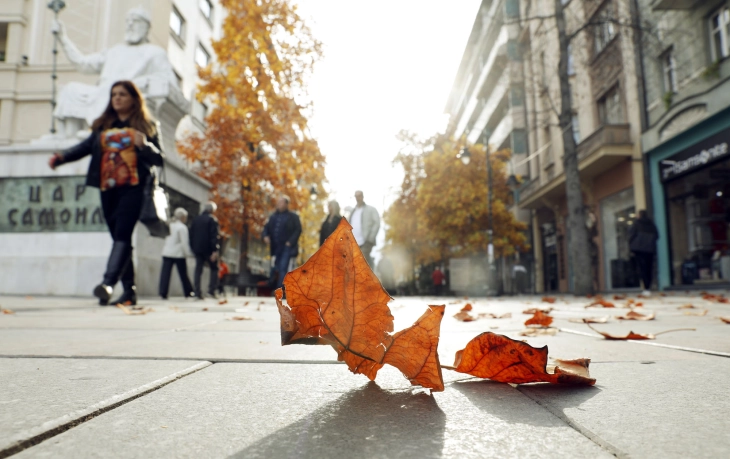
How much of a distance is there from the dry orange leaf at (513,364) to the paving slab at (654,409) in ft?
0.11

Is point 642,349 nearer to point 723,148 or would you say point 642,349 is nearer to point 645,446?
point 645,446

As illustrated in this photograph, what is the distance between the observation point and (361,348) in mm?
1166

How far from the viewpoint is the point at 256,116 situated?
1591cm

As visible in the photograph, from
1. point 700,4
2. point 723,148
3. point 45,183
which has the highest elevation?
point 700,4

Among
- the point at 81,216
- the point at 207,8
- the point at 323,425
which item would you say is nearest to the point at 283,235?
the point at 81,216

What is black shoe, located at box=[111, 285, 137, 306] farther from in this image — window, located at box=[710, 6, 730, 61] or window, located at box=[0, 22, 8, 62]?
window, located at box=[0, 22, 8, 62]

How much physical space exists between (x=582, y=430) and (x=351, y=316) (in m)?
0.48

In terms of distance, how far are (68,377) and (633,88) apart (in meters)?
18.2

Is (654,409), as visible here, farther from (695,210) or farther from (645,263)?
(695,210)

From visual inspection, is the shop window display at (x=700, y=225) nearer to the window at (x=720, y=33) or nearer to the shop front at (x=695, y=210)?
the shop front at (x=695, y=210)

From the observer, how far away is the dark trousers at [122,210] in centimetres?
535

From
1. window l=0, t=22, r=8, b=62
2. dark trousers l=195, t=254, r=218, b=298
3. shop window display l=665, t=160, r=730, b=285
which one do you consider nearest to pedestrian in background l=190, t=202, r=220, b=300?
dark trousers l=195, t=254, r=218, b=298

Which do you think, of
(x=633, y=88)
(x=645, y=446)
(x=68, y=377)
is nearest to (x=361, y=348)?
(x=645, y=446)

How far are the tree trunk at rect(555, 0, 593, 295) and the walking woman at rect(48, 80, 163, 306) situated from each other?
10429 millimetres
